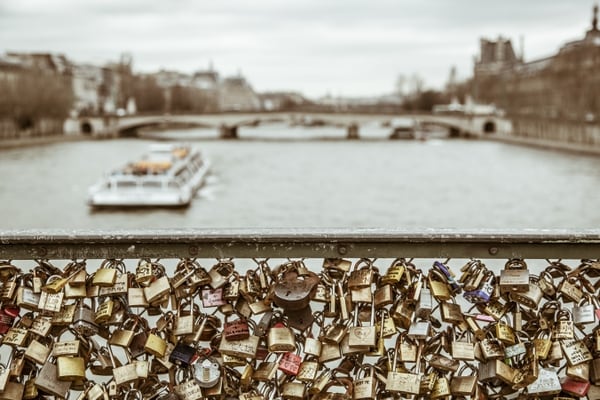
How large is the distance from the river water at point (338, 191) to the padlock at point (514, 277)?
9.56 m

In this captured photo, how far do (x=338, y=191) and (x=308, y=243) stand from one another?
2669 centimetres

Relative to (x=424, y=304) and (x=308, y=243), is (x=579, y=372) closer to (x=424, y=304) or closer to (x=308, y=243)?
(x=424, y=304)

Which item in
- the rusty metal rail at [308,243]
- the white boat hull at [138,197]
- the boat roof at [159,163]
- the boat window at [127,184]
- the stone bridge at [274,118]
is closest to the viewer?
the rusty metal rail at [308,243]

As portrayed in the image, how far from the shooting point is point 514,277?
2256 mm

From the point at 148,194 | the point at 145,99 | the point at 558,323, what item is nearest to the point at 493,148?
the point at 148,194

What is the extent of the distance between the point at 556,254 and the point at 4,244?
1507 mm

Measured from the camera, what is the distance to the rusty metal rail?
2207 mm

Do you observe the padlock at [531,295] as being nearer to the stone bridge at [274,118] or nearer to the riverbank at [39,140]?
the riverbank at [39,140]

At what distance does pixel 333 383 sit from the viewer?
231 centimetres

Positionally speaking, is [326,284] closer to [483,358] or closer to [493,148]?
[483,358]

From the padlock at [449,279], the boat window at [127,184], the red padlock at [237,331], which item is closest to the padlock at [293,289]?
the red padlock at [237,331]

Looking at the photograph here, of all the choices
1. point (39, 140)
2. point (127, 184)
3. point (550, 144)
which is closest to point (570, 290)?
point (127, 184)

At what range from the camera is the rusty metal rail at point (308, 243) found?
86.9 inches

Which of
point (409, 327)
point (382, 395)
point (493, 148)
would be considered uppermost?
point (409, 327)
